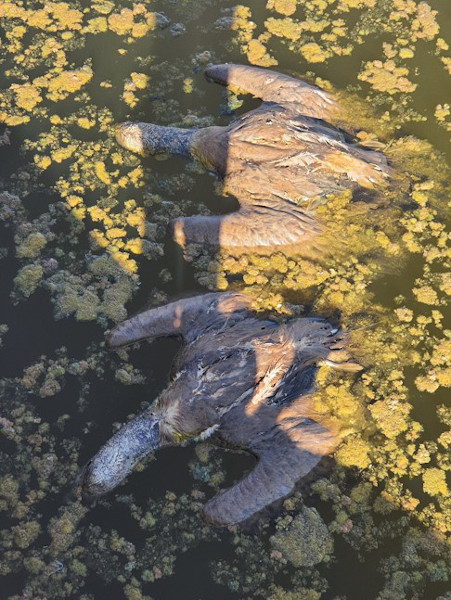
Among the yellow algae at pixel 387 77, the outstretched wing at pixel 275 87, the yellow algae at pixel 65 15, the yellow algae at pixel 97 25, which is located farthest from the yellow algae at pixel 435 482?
the yellow algae at pixel 65 15

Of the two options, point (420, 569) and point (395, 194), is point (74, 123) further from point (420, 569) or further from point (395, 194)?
point (420, 569)

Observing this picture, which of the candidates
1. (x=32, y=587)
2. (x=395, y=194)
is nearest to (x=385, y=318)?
(x=395, y=194)

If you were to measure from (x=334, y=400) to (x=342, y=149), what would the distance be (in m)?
3.16


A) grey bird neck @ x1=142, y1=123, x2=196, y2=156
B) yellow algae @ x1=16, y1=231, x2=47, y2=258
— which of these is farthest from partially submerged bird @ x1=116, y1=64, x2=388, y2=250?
yellow algae @ x1=16, y1=231, x2=47, y2=258

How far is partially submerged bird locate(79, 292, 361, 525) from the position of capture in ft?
20.3

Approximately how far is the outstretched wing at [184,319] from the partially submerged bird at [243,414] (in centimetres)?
18

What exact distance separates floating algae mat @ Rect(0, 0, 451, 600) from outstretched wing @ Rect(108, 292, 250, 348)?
18 cm

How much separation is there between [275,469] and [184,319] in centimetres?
184

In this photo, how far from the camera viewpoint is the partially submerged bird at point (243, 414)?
6.19 metres

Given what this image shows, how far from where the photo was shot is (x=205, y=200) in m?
8.21

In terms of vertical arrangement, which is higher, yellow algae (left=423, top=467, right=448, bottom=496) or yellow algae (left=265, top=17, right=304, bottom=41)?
yellow algae (left=265, top=17, right=304, bottom=41)

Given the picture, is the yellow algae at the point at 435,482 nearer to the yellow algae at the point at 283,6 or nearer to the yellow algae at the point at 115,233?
the yellow algae at the point at 115,233

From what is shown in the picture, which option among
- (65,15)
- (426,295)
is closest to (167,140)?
(65,15)

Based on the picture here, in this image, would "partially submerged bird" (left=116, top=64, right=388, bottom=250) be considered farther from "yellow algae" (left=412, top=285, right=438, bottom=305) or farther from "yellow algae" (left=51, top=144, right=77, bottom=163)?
"yellow algae" (left=412, top=285, right=438, bottom=305)
